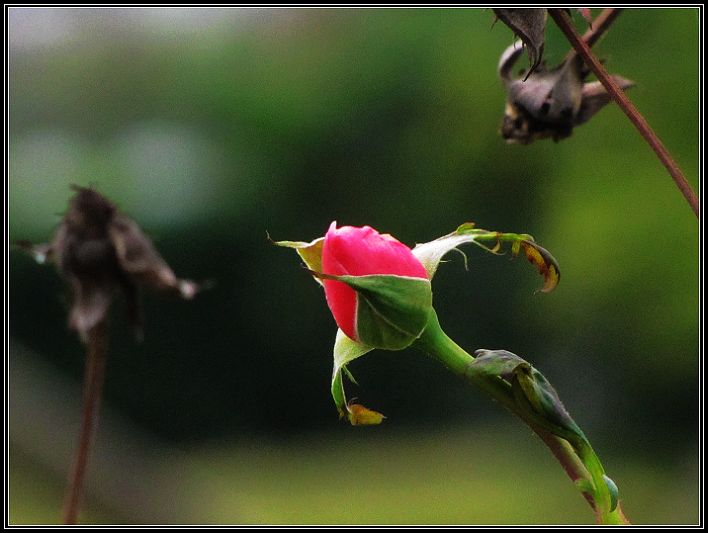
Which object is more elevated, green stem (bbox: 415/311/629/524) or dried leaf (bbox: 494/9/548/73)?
dried leaf (bbox: 494/9/548/73)

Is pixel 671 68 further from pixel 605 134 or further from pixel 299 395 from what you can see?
pixel 299 395

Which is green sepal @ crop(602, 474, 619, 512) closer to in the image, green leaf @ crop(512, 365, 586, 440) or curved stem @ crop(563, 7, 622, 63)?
green leaf @ crop(512, 365, 586, 440)

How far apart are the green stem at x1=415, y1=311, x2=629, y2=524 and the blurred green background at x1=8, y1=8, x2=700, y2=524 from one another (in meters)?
3.00

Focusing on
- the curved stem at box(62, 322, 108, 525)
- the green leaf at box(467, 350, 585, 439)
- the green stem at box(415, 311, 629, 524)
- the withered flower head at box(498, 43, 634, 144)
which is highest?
the withered flower head at box(498, 43, 634, 144)

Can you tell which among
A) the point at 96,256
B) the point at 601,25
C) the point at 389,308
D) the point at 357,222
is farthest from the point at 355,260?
the point at 357,222

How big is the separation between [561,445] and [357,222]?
3860 mm

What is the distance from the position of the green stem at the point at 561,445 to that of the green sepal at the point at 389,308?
0.05 ft

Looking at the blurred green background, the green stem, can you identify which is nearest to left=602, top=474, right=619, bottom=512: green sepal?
the green stem

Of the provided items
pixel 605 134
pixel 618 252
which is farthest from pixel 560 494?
Result: pixel 605 134

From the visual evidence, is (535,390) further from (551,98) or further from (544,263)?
(551,98)

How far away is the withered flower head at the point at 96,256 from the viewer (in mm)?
472

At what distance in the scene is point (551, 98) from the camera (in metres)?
0.39

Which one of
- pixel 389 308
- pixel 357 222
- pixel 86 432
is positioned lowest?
pixel 357 222

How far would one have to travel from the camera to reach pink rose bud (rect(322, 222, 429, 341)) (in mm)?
290
